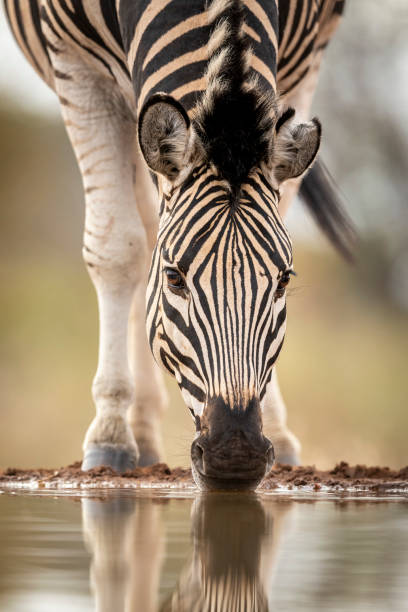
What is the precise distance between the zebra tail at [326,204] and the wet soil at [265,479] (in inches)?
90.3

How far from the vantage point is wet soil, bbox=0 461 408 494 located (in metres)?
4.93

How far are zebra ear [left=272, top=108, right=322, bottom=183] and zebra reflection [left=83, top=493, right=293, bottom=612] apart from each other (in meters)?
1.60

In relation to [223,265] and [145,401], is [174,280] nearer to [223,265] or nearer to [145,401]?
[223,265]

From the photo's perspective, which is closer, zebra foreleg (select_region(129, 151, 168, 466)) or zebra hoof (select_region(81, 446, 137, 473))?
zebra hoof (select_region(81, 446, 137, 473))

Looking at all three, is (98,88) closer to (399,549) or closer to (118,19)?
(118,19)

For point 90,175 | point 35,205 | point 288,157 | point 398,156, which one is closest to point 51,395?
point 35,205

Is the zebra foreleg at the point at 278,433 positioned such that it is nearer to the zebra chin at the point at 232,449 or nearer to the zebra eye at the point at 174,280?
the zebra eye at the point at 174,280

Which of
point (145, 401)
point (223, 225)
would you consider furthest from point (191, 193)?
point (145, 401)

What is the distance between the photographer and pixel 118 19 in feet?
18.5

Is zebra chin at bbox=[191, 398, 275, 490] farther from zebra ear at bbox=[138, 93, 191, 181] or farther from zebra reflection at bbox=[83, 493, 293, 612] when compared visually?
zebra ear at bbox=[138, 93, 191, 181]

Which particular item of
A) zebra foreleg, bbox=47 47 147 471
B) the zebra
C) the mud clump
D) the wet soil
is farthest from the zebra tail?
the mud clump

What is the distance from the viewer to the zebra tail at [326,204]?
7520 millimetres

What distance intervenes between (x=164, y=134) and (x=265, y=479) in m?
1.92

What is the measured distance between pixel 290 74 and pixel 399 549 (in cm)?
442
